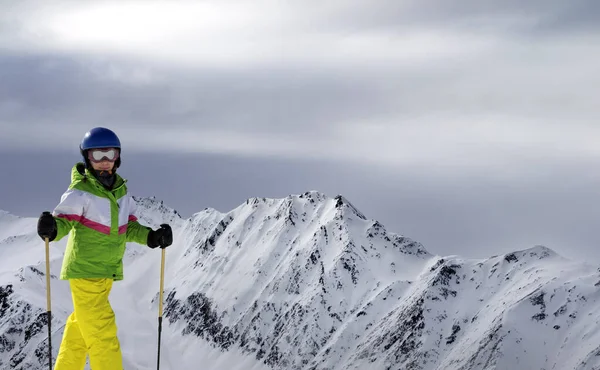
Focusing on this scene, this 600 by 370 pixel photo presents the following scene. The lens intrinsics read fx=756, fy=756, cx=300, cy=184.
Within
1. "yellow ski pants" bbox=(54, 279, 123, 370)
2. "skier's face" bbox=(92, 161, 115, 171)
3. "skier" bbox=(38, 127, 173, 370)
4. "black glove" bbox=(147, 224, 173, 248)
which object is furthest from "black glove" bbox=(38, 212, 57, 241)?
"black glove" bbox=(147, 224, 173, 248)

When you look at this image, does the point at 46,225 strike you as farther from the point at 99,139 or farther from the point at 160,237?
the point at 160,237

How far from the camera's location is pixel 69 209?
56.6 feet

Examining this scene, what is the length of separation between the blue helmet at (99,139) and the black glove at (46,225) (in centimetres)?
182

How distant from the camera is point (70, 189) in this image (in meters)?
17.5

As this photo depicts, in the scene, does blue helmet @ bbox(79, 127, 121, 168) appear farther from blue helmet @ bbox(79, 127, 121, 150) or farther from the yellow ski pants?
the yellow ski pants

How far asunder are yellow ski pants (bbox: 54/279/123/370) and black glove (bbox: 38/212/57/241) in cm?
138

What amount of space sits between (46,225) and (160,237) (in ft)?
9.39

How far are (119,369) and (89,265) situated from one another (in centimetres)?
255

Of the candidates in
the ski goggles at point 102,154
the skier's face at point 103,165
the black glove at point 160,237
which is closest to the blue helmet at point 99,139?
the ski goggles at point 102,154

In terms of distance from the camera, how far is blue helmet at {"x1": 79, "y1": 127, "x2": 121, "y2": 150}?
56.8ft

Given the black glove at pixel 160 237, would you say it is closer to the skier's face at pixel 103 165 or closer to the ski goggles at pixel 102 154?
the skier's face at pixel 103 165

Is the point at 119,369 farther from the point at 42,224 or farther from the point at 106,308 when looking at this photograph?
the point at 42,224

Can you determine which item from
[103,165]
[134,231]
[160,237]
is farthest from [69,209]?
Answer: [160,237]

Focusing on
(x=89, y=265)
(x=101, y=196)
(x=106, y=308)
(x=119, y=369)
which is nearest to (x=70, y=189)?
(x=101, y=196)
